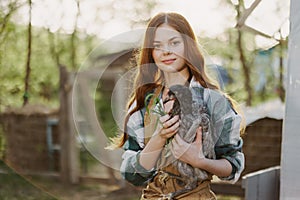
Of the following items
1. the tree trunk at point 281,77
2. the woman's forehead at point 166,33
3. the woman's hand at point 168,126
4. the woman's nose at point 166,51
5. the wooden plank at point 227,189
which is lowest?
the wooden plank at point 227,189

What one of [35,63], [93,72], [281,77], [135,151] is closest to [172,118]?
[135,151]

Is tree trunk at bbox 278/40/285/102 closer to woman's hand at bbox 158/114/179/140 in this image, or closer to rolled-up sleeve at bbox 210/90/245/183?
rolled-up sleeve at bbox 210/90/245/183

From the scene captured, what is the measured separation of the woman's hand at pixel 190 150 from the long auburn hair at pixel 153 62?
0.13m

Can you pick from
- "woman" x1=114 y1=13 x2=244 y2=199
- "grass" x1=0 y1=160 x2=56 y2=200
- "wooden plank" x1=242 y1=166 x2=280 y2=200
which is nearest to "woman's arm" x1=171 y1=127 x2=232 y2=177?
"woman" x1=114 y1=13 x2=244 y2=199

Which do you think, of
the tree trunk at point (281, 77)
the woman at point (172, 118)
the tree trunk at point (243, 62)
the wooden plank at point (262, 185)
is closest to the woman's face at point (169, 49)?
the woman at point (172, 118)

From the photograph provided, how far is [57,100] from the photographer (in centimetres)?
182

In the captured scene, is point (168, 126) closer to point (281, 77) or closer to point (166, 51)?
point (166, 51)

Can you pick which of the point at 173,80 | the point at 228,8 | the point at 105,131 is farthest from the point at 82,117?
the point at 228,8

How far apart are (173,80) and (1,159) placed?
1097mm

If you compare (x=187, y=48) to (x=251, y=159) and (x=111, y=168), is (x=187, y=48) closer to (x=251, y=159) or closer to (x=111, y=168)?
(x=111, y=168)

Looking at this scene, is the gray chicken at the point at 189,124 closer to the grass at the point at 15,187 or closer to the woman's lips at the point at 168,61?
the woman's lips at the point at 168,61

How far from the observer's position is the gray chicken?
1.25 metres

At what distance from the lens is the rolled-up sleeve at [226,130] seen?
1.26 metres

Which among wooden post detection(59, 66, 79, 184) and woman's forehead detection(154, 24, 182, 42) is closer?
woman's forehead detection(154, 24, 182, 42)
